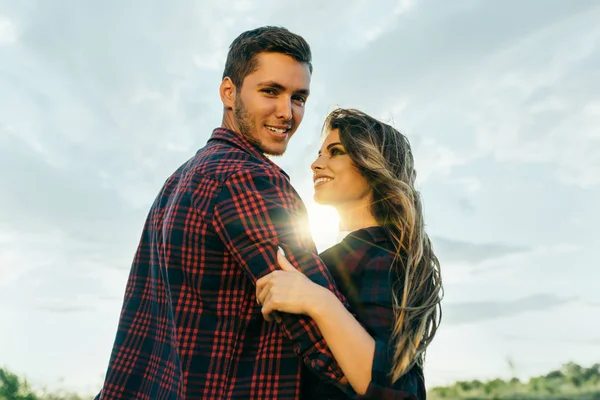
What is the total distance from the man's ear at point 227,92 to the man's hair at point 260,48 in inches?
1.0

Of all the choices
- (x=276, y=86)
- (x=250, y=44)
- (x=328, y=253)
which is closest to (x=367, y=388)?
(x=328, y=253)

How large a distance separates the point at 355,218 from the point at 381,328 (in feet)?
3.54

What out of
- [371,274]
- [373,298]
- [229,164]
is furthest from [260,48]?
[373,298]

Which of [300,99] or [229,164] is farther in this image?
[300,99]

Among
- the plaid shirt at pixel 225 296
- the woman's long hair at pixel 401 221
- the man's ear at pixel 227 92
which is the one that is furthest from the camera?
the man's ear at pixel 227 92

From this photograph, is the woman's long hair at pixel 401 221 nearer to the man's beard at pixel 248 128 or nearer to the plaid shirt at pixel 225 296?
the plaid shirt at pixel 225 296

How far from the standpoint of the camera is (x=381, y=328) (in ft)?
7.47

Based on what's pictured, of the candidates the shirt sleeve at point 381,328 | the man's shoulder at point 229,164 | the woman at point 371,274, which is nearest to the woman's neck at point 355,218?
the woman at point 371,274

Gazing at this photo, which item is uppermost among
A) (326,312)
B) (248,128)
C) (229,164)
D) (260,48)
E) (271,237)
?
(260,48)

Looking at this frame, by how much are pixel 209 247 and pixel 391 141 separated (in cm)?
160

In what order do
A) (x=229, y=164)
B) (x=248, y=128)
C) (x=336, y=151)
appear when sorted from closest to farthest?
(x=229, y=164)
(x=248, y=128)
(x=336, y=151)

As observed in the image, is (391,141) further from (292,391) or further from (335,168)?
(292,391)

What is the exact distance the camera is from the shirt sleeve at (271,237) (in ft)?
6.36

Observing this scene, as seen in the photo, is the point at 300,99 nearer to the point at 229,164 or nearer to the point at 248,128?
the point at 248,128
